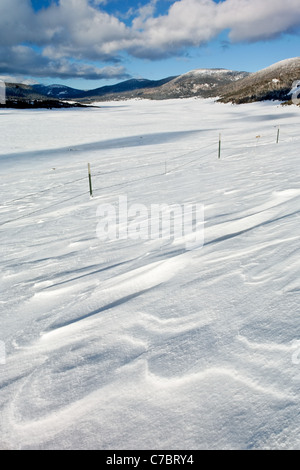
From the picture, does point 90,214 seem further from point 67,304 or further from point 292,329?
point 292,329

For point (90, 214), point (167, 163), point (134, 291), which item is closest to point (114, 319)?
point (134, 291)

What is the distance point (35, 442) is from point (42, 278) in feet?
6.74

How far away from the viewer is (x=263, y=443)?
4.70ft

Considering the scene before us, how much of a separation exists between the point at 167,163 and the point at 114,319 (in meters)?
10.2

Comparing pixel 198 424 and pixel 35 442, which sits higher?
pixel 198 424

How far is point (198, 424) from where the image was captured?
5.04ft

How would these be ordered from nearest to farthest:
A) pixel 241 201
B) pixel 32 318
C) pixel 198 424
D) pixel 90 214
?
pixel 198 424 → pixel 32 318 → pixel 241 201 → pixel 90 214

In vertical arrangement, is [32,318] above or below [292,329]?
below

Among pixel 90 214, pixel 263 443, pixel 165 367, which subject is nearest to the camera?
pixel 263 443

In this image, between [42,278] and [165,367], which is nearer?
[165,367]

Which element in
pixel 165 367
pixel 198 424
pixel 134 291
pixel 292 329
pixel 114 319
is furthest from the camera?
pixel 134 291

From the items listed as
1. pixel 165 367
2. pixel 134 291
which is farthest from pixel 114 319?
pixel 165 367

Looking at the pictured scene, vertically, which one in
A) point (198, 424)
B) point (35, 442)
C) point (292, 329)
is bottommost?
point (35, 442)

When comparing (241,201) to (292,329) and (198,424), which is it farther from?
(198,424)
